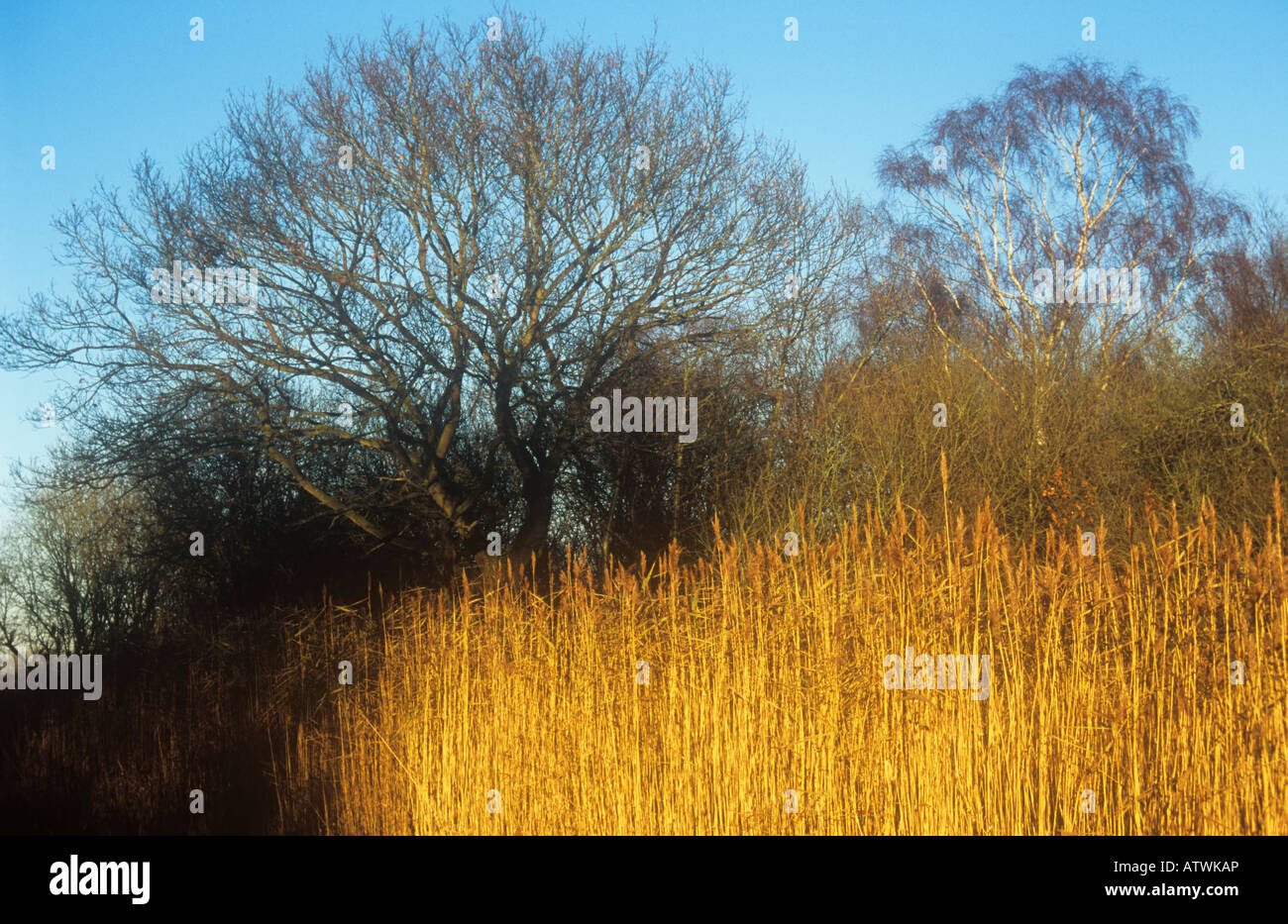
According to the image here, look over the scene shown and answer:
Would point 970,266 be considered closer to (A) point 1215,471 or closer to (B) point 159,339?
(A) point 1215,471

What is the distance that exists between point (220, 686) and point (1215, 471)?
38.1 ft

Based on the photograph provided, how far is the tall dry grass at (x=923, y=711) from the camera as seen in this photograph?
4.28 m

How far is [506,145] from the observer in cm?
1245

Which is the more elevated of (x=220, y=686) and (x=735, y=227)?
(x=735, y=227)

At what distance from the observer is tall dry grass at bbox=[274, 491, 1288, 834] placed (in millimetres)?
4281

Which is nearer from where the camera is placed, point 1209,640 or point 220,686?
point 1209,640

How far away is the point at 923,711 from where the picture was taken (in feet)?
14.7

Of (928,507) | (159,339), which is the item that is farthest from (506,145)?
(928,507)
